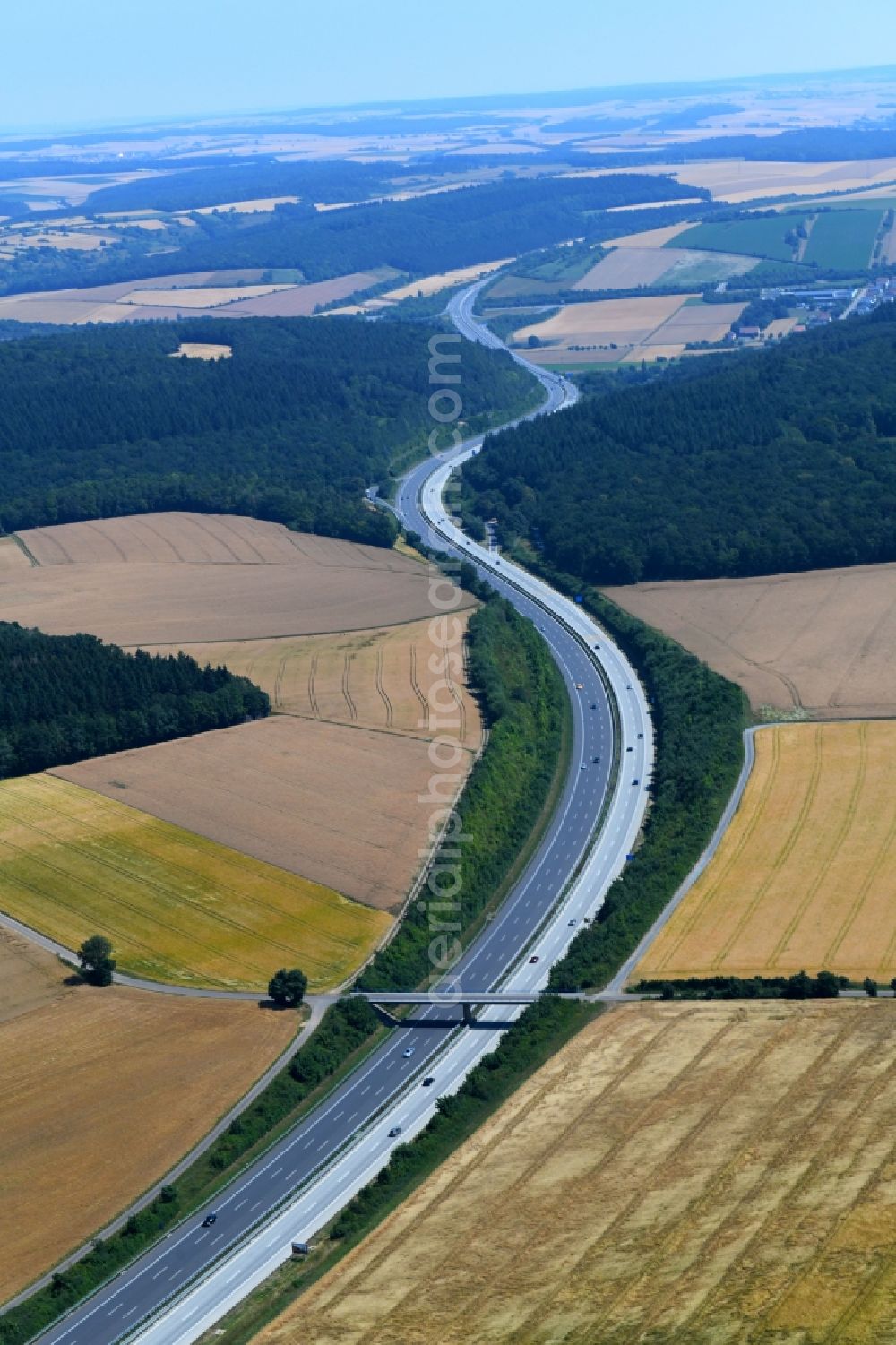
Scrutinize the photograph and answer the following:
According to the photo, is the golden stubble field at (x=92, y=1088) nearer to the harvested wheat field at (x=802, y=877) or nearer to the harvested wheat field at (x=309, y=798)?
the harvested wheat field at (x=309, y=798)

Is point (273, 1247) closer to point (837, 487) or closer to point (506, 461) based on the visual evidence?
point (837, 487)

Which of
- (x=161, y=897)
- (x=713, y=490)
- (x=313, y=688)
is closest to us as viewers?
(x=161, y=897)

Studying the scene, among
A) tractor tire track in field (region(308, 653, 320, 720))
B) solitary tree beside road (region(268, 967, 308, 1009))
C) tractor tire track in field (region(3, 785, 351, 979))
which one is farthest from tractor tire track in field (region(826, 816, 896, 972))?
tractor tire track in field (region(308, 653, 320, 720))

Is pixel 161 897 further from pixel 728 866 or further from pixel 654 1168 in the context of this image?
pixel 654 1168

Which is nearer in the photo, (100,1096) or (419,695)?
(100,1096)

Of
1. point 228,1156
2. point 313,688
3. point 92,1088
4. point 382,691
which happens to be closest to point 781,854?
point 382,691

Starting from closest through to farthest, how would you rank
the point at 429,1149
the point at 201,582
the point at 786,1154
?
the point at 786,1154, the point at 429,1149, the point at 201,582
